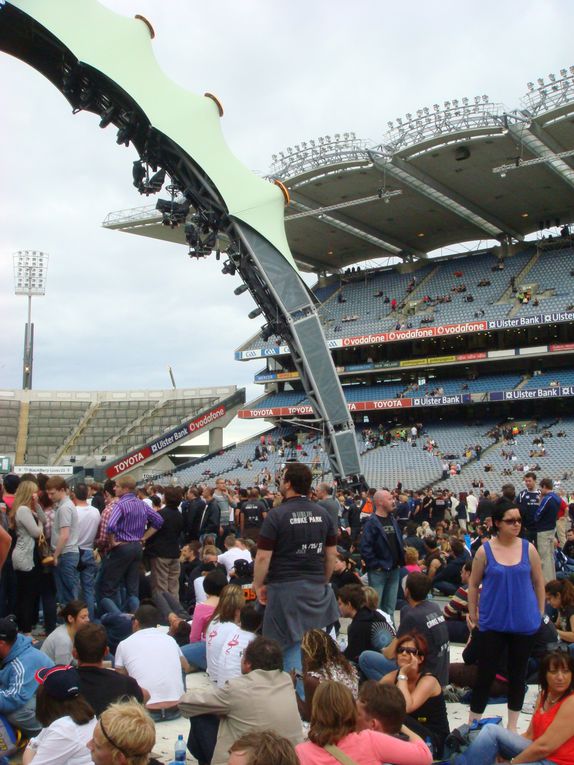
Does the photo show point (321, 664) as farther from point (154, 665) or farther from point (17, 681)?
point (17, 681)

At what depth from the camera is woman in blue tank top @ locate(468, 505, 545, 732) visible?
17.5 feet

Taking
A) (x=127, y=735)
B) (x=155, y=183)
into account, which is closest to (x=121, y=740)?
(x=127, y=735)

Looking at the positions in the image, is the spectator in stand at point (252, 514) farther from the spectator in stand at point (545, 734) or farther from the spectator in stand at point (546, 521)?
the spectator in stand at point (545, 734)

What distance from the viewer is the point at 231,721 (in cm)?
416

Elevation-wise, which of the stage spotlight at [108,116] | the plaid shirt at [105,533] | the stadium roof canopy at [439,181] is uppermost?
the stadium roof canopy at [439,181]

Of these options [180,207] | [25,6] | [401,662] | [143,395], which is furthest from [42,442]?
[401,662]

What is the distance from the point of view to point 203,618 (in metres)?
7.12

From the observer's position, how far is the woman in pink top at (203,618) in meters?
6.98

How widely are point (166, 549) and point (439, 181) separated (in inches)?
1156

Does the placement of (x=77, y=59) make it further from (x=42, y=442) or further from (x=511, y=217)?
(x=42, y=442)

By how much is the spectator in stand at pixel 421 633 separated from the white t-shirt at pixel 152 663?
4.91ft

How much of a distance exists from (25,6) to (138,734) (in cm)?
1879

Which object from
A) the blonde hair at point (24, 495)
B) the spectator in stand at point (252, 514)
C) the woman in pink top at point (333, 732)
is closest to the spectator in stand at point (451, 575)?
the spectator in stand at point (252, 514)

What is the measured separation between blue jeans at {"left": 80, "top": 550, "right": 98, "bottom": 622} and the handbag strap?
559 centimetres
